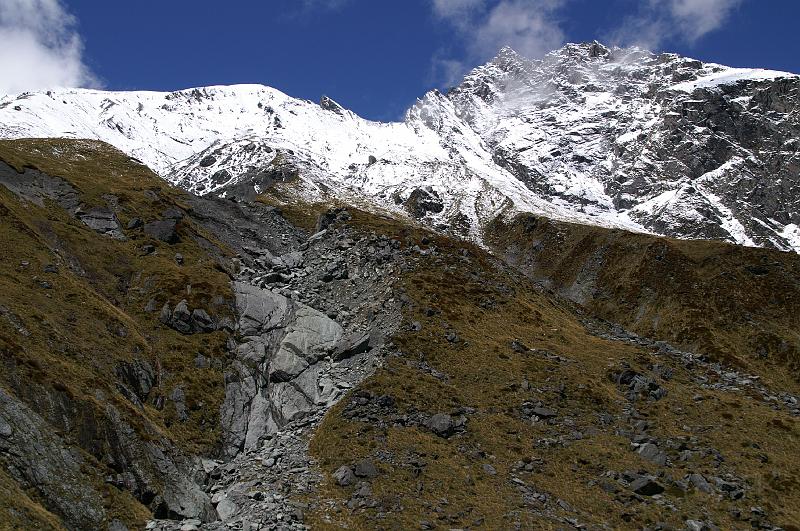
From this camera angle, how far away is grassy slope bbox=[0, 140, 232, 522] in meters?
35.1

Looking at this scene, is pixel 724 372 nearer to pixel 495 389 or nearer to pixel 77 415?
pixel 495 389

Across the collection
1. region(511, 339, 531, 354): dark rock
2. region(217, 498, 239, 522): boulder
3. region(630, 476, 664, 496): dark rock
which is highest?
region(511, 339, 531, 354): dark rock

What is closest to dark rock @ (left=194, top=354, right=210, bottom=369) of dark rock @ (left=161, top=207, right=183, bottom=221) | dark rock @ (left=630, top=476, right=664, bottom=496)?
dark rock @ (left=161, top=207, right=183, bottom=221)

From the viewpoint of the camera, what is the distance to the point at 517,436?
4469 centimetres

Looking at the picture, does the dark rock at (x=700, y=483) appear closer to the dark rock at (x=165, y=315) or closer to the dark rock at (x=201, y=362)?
the dark rock at (x=201, y=362)

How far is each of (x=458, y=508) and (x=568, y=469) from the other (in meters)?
9.50

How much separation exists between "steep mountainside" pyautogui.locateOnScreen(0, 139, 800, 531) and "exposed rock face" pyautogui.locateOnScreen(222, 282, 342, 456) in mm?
179

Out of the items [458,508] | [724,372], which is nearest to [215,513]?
[458,508]

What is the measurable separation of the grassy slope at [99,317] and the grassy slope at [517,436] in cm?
1126

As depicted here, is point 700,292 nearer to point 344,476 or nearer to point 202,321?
point 202,321

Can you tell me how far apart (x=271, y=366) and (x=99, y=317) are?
14099 millimetres

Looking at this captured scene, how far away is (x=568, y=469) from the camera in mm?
41188

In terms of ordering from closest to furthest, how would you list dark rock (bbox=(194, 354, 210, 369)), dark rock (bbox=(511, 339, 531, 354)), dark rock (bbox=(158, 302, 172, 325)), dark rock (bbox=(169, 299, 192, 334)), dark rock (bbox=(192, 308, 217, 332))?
dark rock (bbox=(194, 354, 210, 369)) → dark rock (bbox=(169, 299, 192, 334)) → dark rock (bbox=(158, 302, 172, 325)) → dark rock (bbox=(192, 308, 217, 332)) → dark rock (bbox=(511, 339, 531, 354))

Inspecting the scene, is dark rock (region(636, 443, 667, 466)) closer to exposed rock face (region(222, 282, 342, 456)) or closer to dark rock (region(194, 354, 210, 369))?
exposed rock face (region(222, 282, 342, 456))
